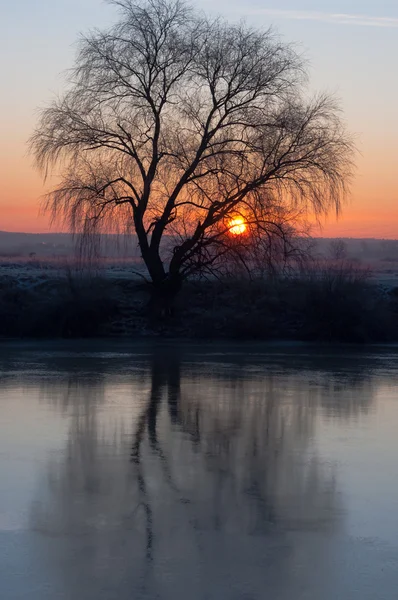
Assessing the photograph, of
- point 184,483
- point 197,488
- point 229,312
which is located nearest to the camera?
point 197,488

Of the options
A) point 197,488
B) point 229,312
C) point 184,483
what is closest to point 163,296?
point 229,312

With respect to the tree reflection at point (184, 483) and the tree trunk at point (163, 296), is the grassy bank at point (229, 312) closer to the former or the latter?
the tree trunk at point (163, 296)

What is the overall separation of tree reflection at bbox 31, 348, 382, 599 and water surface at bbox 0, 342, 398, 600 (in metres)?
0.02

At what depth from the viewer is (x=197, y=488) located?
26.0 feet

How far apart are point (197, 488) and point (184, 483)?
0.20m

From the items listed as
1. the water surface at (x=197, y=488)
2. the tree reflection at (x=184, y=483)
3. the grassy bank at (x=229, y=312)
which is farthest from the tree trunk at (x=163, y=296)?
the tree reflection at (x=184, y=483)

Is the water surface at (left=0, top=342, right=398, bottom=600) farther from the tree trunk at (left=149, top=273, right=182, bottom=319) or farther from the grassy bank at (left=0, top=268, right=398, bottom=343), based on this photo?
the tree trunk at (left=149, top=273, right=182, bottom=319)

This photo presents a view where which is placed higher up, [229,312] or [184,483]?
[229,312]

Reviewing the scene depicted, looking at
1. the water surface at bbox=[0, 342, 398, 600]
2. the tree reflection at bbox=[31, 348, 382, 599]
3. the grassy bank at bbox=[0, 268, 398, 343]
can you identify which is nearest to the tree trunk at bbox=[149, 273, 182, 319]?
the grassy bank at bbox=[0, 268, 398, 343]

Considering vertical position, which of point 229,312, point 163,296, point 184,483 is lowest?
point 184,483

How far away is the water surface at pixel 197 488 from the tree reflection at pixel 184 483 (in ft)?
0.06

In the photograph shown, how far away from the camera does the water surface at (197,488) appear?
221 inches

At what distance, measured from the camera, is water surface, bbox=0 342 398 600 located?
5.61 metres

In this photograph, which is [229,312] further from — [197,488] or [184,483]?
[197,488]
